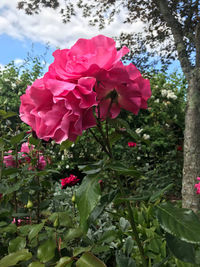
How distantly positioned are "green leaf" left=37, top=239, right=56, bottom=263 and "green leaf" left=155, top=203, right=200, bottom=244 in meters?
0.43

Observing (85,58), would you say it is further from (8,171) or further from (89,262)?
(8,171)

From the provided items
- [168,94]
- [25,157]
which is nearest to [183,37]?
[168,94]

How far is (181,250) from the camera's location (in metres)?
0.58

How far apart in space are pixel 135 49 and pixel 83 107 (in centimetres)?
626

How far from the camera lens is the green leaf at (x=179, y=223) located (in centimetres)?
50

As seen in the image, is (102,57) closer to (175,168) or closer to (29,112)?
(29,112)

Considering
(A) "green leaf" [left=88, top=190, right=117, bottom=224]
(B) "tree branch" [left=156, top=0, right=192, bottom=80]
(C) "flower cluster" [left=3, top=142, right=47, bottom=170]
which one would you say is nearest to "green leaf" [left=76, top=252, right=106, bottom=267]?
(A) "green leaf" [left=88, top=190, right=117, bottom=224]

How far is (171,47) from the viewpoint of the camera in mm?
6281

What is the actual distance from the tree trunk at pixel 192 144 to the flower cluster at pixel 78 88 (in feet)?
7.75

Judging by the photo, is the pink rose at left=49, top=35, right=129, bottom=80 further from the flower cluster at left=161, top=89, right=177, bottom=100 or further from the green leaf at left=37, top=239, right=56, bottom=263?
the flower cluster at left=161, top=89, right=177, bottom=100

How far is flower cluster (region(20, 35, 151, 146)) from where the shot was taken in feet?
1.97


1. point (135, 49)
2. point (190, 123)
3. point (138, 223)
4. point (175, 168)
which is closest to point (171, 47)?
point (135, 49)

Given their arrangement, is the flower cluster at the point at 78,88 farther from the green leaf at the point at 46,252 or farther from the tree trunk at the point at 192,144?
the tree trunk at the point at 192,144

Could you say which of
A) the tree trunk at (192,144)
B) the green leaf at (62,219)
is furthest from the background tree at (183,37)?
the green leaf at (62,219)
